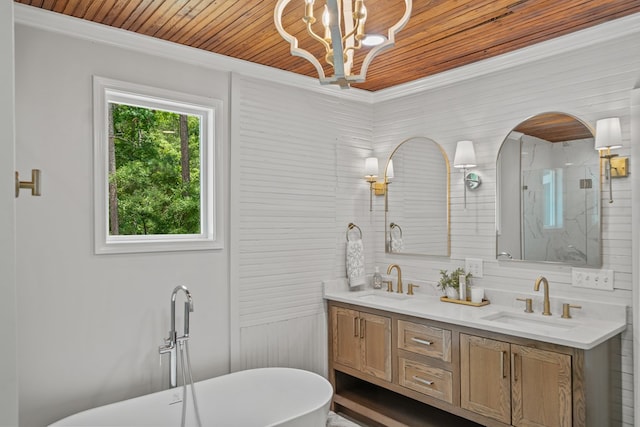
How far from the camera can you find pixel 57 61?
2.42m

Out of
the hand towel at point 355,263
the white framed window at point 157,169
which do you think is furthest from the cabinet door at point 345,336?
the white framed window at point 157,169

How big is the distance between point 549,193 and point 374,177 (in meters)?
1.37

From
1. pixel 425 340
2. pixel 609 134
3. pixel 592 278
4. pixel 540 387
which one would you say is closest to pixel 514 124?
pixel 609 134

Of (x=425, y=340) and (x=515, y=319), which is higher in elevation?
(x=515, y=319)

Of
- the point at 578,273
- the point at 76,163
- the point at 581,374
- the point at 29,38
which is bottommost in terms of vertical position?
the point at 581,374

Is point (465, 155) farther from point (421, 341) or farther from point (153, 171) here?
point (153, 171)

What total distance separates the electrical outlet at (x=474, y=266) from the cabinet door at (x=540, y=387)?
2.62 ft

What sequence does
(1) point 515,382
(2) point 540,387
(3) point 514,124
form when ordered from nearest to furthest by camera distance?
(2) point 540,387, (1) point 515,382, (3) point 514,124

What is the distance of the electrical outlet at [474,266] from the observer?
124 inches

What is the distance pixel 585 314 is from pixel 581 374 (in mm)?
568

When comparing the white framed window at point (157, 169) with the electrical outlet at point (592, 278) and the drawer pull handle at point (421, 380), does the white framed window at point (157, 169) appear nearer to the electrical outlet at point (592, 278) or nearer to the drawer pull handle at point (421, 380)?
the drawer pull handle at point (421, 380)

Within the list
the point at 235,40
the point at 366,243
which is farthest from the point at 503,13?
the point at 366,243

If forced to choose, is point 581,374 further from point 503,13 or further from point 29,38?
point 29,38

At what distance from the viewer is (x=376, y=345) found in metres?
3.13
